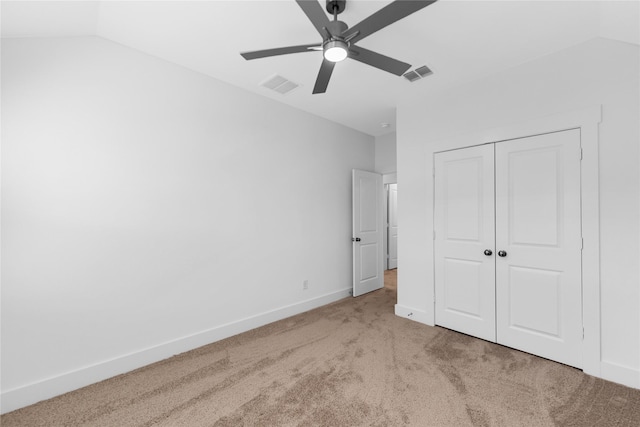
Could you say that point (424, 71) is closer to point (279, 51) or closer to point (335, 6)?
point (335, 6)

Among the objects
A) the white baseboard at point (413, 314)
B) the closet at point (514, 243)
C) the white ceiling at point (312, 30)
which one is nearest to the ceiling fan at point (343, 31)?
the white ceiling at point (312, 30)

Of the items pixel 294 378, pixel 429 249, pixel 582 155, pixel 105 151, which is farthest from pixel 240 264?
pixel 582 155

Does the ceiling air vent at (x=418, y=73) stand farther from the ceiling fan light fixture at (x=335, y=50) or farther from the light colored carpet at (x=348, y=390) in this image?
the light colored carpet at (x=348, y=390)

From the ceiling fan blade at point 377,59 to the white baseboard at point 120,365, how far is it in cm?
289

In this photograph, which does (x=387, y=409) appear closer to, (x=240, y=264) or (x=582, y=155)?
(x=240, y=264)

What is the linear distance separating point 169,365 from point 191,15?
2.92 m

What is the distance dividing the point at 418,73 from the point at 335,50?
59.0 inches

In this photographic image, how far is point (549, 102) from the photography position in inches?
101

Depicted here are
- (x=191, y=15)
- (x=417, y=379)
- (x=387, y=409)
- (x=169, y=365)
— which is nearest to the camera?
(x=387, y=409)

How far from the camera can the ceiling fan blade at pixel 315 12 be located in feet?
4.89

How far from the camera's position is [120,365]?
2.38 metres

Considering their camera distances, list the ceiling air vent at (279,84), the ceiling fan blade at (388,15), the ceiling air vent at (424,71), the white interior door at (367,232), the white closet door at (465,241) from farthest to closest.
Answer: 1. the white interior door at (367,232)
2. the ceiling air vent at (279,84)
3. the white closet door at (465,241)
4. the ceiling air vent at (424,71)
5. the ceiling fan blade at (388,15)

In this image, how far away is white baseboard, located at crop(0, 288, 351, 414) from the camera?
1.98 metres

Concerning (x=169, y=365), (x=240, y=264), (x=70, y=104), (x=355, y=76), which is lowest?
(x=169, y=365)
